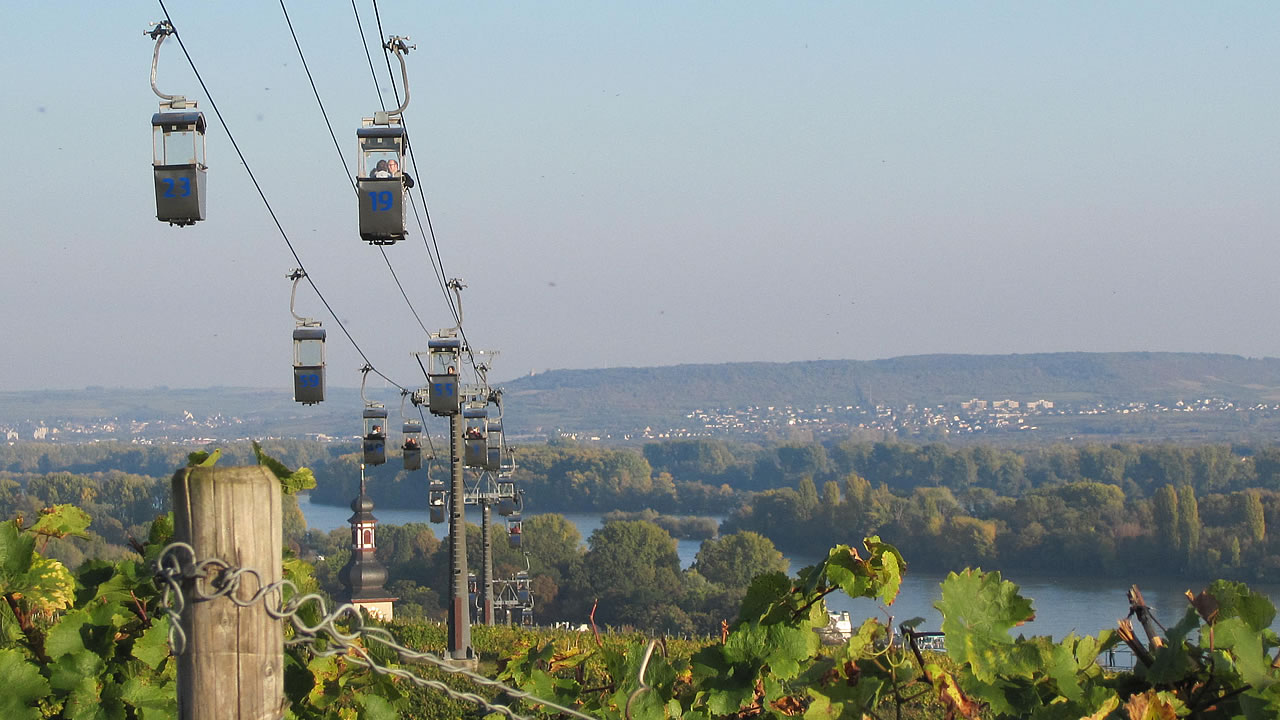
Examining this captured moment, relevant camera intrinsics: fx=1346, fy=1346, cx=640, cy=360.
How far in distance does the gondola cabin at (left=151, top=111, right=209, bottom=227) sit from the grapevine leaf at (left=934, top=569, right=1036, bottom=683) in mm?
7303

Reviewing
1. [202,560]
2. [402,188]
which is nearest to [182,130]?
[402,188]

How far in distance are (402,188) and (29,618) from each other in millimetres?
6493

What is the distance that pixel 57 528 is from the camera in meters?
4.23

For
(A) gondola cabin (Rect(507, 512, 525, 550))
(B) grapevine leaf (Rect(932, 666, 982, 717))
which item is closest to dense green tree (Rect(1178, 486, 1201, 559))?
(A) gondola cabin (Rect(507, 512, 525, 550))

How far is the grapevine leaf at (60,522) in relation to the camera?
4156mm

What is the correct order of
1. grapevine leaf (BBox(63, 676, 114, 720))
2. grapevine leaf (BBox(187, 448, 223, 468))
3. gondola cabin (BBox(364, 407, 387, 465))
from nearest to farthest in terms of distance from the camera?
grapevine leaf (BBox(187, 448, 223, 468)), grapevine leaf (BBox(63, 676, 114, 720)), gondola cabin (BBox(364, 407, 387, 465))

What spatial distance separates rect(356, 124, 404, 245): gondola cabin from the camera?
1011cm

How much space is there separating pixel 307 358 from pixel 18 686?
12.9 m

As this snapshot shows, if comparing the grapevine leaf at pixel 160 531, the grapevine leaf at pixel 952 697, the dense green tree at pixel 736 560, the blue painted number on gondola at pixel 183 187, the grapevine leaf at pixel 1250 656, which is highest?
the blue painted number on gondola at pixel 183 187

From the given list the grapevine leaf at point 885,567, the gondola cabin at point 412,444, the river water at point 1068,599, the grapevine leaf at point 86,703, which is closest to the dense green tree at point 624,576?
the river water at point 1068,599

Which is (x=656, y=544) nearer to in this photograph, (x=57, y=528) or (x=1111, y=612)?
(x=1111, y=612)

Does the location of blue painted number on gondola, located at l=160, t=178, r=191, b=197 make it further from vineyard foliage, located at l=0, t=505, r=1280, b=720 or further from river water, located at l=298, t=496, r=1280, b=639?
river water, located at l=298, t=496, r=1280, b=639

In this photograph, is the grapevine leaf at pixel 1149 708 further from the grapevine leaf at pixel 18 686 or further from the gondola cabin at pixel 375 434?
the gondola cabin at pixel 375 434

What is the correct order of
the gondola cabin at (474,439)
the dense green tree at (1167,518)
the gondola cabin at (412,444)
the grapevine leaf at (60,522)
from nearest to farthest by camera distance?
the grapevine leaf at (60,522)
the gondola cabin at (474,439)
the gondola cabin at (412,444)
the dense green tree at (1167,518)
